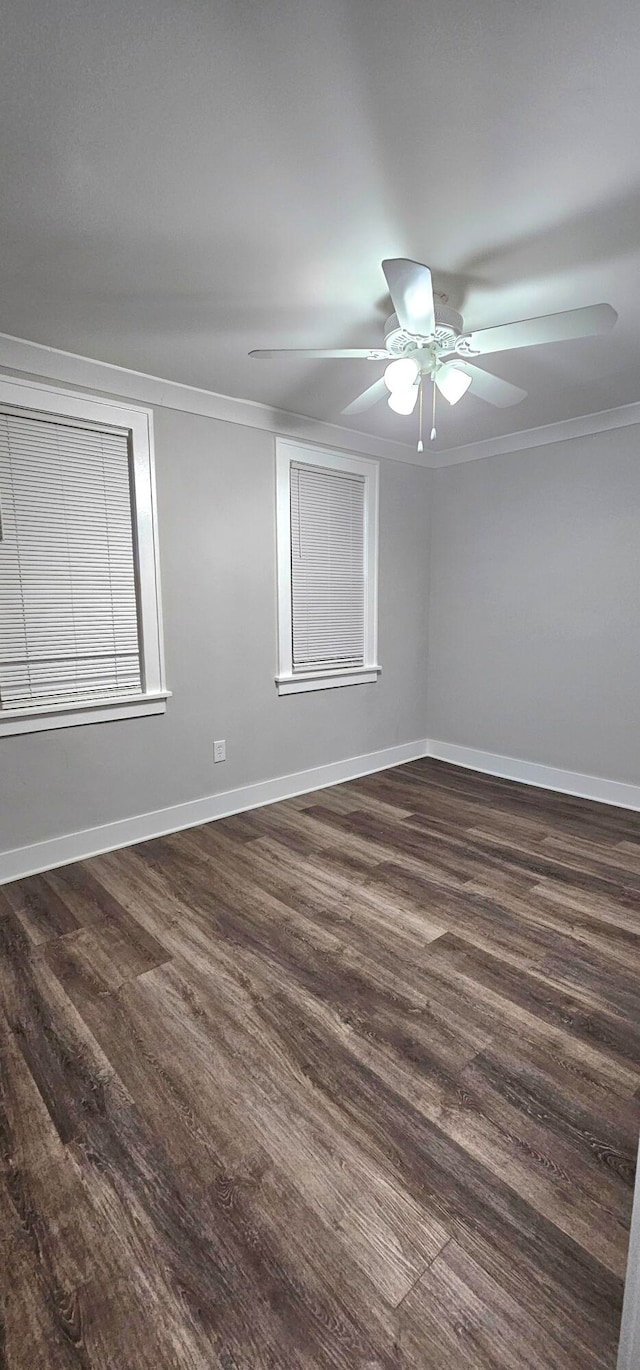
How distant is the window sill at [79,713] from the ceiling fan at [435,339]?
172 cm

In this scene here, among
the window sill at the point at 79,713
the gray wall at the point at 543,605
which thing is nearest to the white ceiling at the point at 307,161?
the gray wall at the point at 543,605

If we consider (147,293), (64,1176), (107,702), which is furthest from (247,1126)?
(147,293)

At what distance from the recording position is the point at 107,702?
9.04 ft

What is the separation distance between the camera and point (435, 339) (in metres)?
1.96

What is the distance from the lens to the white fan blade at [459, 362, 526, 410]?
2.08m

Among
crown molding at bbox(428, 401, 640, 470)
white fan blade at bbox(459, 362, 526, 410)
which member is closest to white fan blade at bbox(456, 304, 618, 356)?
white fan blade at bbox(459, 362, 526, 410)

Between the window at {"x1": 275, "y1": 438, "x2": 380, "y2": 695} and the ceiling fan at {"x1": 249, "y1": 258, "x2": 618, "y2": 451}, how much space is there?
1.05 m

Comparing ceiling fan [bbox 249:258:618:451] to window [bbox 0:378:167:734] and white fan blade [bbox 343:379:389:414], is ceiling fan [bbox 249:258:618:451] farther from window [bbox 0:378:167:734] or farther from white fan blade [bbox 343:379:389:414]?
window [bbox 0:378:167:734]

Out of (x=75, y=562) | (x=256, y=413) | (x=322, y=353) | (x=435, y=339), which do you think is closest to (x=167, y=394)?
(x=256, y=413)

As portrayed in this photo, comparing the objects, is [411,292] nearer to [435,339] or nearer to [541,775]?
[435,339]

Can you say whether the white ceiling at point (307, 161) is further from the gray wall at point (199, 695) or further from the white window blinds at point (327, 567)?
the white window blinds at point (327, 567)

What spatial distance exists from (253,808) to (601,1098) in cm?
232

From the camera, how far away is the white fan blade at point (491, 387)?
208 centimetres

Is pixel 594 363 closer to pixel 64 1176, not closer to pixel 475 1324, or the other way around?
pixel 475 1324
